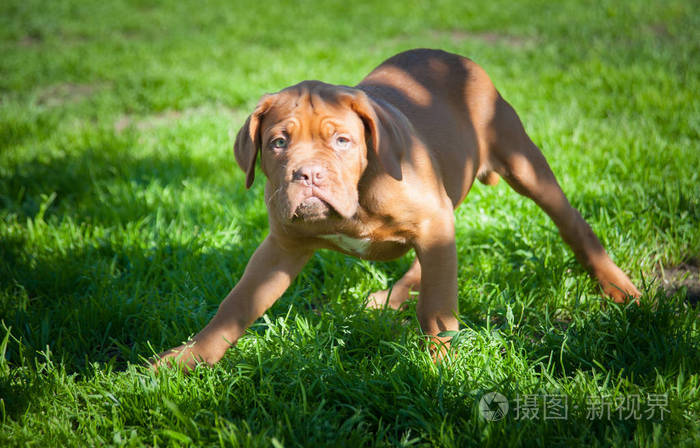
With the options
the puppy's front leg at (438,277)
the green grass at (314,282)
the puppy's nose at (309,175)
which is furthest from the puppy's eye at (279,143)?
the green grass at (314,282)

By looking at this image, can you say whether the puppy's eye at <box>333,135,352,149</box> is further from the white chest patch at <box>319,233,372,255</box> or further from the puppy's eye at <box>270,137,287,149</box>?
the white chest patch at <box>319,233,372,255</box>

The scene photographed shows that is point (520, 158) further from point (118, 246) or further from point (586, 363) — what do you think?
point (118, 246)

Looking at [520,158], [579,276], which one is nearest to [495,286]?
[579,276]

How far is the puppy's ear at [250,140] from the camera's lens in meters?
2.57

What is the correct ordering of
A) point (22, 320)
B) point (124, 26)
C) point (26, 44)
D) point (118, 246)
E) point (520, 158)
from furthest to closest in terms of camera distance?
point (124, 26)
point (26, 44)
point (118, 246)
point (520, 158)
point (22, 320)

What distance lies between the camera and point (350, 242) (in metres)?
2.71

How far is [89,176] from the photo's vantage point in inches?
200

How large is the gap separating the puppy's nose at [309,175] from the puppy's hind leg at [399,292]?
124 cm

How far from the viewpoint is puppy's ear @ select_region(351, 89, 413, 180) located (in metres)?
2.45

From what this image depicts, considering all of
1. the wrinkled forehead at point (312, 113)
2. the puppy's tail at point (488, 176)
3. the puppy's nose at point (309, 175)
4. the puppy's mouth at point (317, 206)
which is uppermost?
the wrinkled forehead at point (312, 113)

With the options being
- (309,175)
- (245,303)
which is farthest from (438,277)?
(245,303)

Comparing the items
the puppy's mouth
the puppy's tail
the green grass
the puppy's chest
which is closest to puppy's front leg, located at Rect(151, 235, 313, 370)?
the green grass

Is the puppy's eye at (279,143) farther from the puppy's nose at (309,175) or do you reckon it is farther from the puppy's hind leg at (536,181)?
the puppy's hind leg at (536,181)

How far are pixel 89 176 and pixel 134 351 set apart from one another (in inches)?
106
